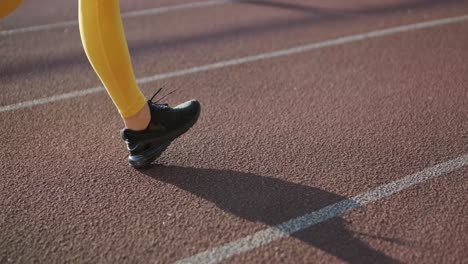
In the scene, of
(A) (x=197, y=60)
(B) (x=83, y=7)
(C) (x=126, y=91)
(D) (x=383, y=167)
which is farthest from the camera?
(A) (x=197, y=60)

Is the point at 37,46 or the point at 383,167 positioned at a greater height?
the point at 37,46

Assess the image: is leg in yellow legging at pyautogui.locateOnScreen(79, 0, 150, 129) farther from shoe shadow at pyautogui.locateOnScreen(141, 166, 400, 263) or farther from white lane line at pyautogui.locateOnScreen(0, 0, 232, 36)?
white lane line at pyautogui.locateOnScreen(0, 0, 232, 36)

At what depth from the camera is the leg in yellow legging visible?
2283mm

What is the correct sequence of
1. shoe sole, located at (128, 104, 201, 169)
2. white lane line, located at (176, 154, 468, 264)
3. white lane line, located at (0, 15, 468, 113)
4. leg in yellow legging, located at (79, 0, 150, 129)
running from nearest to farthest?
white lane line, located at (176, 154, 468, 264)
leg in yellow legging, located at (79, 0, 150, 129)
shoe sole, located at (128, 104, 201, 169)
white lane line, located at (0, 15, 468, 113)

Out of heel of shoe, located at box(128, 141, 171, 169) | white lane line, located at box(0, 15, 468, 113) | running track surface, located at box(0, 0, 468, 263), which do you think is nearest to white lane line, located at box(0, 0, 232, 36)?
running track surface, located at box(0, 0, 468, 263)

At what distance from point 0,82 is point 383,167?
332 cm

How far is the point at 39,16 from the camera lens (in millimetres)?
5641

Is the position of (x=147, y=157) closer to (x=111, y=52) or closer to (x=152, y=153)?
(x=152, y=153)

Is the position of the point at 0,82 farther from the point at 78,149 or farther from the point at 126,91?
the point at 126,91

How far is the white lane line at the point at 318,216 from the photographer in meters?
2.17

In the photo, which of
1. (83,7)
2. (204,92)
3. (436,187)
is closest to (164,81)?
(204,92)

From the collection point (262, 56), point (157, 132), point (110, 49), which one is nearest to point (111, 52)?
point (110, 49)

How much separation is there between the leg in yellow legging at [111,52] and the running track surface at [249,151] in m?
0.50

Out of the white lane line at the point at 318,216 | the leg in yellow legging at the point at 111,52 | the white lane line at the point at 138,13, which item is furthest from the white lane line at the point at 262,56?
the white lane line at the point at 318,216
